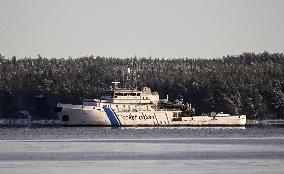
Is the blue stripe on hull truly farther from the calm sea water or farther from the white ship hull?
the calm sea water

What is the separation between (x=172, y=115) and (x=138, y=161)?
86242mm

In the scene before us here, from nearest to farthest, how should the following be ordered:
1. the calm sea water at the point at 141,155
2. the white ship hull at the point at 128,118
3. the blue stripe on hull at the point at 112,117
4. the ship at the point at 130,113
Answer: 1. the calm sea water at the point at 141,155
2. the white ship hull at the point at 128,118
3. the blue stripe on hull at the point at 112,117
4. the ship at the point at 130,113

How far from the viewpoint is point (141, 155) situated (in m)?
83.4

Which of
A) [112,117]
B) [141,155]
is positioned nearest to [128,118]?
[112,117]

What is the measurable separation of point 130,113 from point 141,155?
75775mm

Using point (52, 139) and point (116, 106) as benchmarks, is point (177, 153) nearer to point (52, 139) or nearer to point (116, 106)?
point (52, 139)

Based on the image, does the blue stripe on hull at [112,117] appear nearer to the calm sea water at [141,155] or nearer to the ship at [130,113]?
the ship at [130,113]

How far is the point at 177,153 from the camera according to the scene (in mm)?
86312

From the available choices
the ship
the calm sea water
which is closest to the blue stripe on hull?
the ship

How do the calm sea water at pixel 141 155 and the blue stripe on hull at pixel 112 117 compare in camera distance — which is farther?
the blue stripe on hull at pixel 112 117

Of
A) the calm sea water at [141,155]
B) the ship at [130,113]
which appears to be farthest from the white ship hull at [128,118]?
the calm sea water at [141,155]

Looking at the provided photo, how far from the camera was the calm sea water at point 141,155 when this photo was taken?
70312 mm

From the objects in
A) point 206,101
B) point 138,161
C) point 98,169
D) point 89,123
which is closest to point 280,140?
point 138,161

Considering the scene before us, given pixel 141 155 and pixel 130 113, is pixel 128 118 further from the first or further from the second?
pixel 141 155
